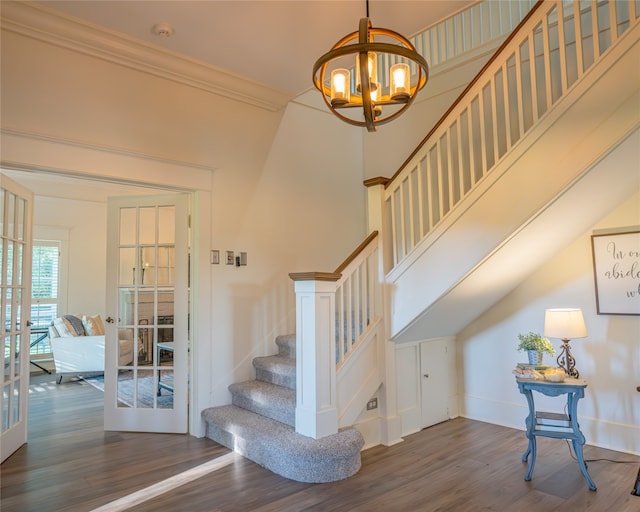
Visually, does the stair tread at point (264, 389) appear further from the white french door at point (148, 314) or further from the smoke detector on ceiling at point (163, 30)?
the smoke detector on ceiling at point (163, 30)

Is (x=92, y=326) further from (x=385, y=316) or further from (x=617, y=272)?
(x=617, y=272)

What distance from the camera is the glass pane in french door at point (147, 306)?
396 centimetres

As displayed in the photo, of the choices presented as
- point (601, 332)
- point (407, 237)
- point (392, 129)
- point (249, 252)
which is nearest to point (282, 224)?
point (249, 252)

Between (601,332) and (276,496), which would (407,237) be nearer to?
(601,332)

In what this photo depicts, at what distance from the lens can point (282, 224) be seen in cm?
455

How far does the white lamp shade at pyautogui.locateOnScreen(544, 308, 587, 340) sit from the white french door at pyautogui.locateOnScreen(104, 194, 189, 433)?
9.79 feet

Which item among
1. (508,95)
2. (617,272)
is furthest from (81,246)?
(617,272)

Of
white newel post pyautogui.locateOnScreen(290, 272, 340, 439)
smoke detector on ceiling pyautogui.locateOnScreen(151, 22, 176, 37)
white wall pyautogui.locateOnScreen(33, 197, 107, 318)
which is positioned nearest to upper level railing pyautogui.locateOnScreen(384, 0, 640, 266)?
white newel post pyautogui.locateOnScreen(290, 272, 340, 439)

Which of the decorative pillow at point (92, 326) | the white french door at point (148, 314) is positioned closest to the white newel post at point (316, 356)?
the white french door at point (148, 314)

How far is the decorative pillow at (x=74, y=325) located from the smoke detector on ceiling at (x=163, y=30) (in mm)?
5003

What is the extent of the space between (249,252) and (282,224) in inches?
20.8

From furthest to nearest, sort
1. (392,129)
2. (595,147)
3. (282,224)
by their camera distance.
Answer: (392,129) → (282,224) → (595,147)

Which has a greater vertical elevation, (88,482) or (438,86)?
(438,86)

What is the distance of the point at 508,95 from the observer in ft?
11.1
